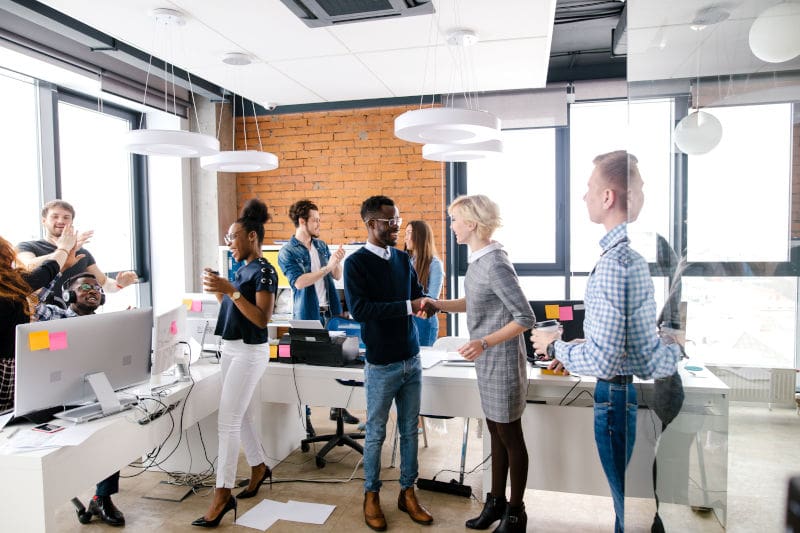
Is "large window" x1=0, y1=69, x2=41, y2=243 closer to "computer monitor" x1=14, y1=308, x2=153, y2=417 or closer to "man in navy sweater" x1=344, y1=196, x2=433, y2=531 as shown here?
"computer monitor" x1=14, y1=308, x2=153, y2=417

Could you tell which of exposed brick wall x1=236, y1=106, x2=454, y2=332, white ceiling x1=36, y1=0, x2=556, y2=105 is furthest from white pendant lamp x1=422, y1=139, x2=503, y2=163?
exposed brick wall x1=236, y1=106, x2=454, y2=332

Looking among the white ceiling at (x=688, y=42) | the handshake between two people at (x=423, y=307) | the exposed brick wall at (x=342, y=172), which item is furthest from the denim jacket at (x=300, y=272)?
the white ceiling at (x=688, y=42)

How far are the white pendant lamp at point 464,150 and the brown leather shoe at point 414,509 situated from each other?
1.95m

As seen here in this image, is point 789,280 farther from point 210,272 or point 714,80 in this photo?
point 210,272

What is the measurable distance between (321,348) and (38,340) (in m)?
1.53

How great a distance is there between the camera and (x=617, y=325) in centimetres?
176

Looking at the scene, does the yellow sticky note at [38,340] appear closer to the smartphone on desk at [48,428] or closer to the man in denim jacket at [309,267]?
the smartphone on desk at [48,428]

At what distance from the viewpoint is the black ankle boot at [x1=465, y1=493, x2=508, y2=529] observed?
270cm

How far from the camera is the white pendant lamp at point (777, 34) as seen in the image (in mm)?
1155

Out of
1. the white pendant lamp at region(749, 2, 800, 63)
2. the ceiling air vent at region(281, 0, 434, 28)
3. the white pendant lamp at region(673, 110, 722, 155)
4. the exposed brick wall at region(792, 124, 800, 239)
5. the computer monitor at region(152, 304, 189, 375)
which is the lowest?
the computer monitor at region(152, 304, 189, 375)

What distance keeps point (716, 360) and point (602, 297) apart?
442 mm

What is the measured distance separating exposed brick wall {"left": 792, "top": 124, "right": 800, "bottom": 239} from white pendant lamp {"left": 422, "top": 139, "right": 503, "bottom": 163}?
215cm

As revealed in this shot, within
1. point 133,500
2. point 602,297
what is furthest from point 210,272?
point 602,297

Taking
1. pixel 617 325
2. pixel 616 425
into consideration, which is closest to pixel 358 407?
pixel 616 425
